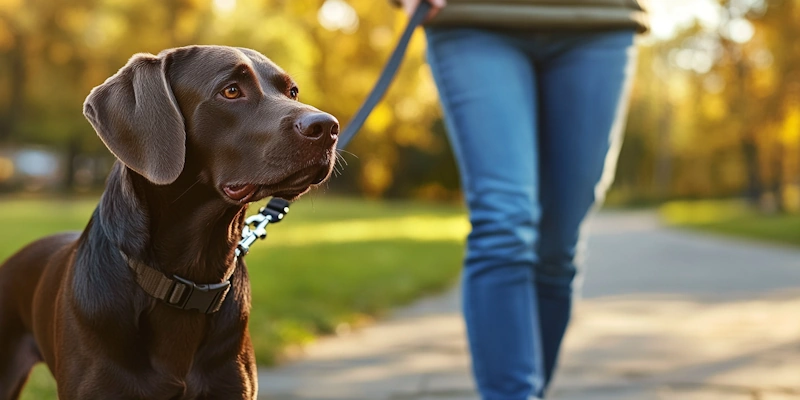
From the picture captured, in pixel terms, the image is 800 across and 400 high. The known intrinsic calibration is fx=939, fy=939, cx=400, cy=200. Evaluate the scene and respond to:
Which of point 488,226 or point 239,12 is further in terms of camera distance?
point 239,12

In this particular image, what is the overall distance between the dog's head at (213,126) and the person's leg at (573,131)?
1.24 metres

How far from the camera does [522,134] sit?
329cm

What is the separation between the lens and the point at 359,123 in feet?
11.1

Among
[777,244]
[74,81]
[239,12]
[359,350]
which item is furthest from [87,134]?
[359,350]

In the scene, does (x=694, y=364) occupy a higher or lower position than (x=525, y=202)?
lower

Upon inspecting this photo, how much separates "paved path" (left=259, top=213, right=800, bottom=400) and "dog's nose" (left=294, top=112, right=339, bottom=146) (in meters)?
2.21

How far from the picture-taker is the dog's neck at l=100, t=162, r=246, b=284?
2.52 meters

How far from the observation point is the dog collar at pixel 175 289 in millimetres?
2486

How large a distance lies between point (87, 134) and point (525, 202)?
122ft

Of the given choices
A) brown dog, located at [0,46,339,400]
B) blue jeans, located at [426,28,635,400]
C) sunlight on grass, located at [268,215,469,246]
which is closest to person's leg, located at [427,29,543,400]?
blue jeans, located at [426,28,635,400]

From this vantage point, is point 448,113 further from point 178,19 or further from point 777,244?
point 178,19

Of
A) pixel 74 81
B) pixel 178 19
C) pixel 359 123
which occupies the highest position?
pixel 359 123

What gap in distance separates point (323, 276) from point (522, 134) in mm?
6104

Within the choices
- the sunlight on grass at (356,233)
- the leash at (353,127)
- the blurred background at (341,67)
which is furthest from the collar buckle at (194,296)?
the blurred background at (341,67)
